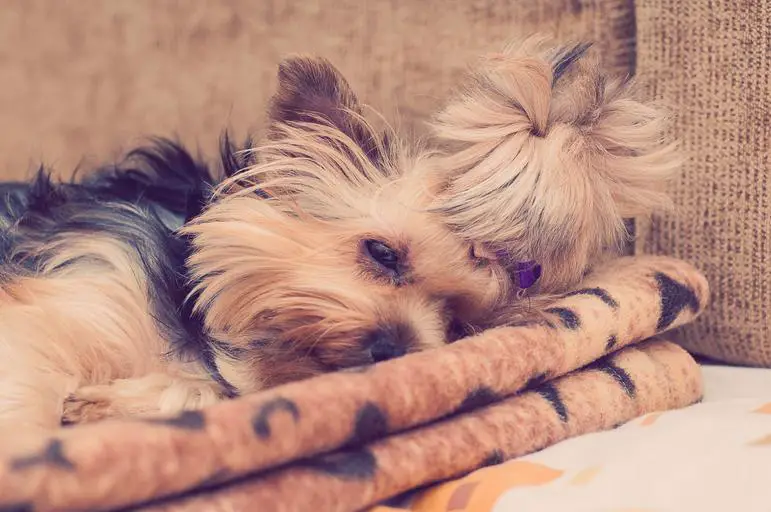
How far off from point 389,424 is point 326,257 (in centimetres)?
37

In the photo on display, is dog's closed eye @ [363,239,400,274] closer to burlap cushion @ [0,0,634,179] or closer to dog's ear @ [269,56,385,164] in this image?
dog's ear @ [269,56,385,164]

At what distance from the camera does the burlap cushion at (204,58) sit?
1.80m

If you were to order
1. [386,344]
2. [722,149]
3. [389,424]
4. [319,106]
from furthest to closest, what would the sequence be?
[722,149]
[319,106]
[386,344]
[389,424]

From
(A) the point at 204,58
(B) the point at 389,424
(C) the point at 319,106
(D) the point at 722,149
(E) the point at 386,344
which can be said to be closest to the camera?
(B) the point at 389,424

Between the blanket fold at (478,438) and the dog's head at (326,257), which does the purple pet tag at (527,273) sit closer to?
the dog's head at (326,257)

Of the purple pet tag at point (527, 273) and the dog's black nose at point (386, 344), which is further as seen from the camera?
the purple pet tag at point (527, 273)

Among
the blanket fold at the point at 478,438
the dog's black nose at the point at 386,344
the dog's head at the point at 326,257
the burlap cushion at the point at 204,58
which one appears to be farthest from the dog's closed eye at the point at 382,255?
the burlap cushion at the point at 204,58

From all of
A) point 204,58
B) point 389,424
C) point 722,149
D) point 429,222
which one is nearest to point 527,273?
point 429,222

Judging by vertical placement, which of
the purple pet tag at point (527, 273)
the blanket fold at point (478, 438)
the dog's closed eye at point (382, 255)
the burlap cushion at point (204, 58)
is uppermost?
the burlap cushion at point (204, 58)

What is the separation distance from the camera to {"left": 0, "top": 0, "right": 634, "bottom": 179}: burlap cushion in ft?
5.89

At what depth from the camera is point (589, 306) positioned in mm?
1236

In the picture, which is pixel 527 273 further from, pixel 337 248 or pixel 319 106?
pixel 319 106

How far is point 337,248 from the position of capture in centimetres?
122

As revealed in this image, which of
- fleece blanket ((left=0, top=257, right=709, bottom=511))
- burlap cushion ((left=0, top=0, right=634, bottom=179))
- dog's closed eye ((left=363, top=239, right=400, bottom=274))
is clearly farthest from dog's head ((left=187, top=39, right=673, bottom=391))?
burlap cushion ((left=0, top=0, right=634, bottom=179))
